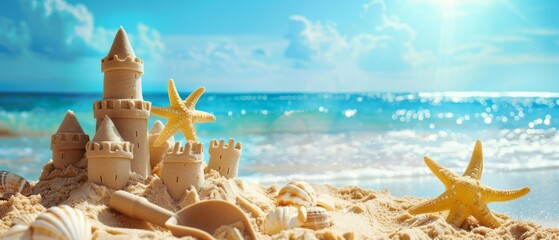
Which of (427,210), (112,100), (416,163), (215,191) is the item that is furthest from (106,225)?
(416,163)

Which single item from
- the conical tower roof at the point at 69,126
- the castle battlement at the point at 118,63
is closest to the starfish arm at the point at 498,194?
the castle battlement at the point at 118,63

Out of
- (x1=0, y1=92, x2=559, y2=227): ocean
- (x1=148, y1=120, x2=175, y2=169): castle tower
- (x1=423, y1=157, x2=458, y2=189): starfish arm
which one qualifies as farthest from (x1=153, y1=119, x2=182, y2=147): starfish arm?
(x1=0, y1=92, x2=559, y2=227): ocean

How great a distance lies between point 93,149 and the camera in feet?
16.3

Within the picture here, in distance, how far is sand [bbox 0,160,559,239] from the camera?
4.58m

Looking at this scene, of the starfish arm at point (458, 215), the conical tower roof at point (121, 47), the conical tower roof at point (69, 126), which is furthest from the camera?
the conical tower roof at point (69, 126)

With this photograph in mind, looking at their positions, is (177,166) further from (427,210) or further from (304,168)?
(304,168)

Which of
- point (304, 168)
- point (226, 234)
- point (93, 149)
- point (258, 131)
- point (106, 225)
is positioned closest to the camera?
point (226, 234)

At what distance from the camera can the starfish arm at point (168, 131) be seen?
5.70 m

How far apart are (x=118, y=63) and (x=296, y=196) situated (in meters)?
2.17

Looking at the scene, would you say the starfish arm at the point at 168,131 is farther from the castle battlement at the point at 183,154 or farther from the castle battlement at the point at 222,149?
the castle battlement at the point at 183,154

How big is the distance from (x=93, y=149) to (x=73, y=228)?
5.21 ft

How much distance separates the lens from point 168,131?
5.75 metres

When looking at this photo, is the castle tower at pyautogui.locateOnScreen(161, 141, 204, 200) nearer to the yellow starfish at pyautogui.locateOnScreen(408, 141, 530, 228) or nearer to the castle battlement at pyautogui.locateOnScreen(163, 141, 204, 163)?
the castle battlement at pyautogui.locateOnScreen(163, 141, 204, 163)

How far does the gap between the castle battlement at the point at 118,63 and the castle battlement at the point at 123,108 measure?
327 mm
